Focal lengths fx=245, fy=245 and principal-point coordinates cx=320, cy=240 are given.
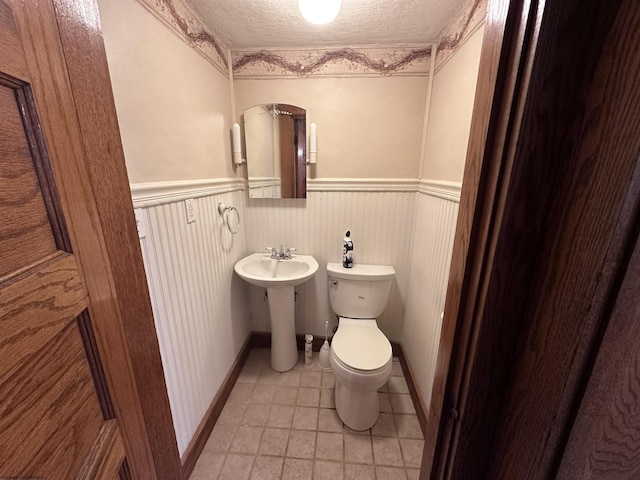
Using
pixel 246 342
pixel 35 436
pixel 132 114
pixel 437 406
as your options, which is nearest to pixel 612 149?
pixel 437 406

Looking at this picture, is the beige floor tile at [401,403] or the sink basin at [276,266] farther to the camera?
the sink basin at [276,266]

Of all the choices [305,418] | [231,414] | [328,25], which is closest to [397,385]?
[305,418]

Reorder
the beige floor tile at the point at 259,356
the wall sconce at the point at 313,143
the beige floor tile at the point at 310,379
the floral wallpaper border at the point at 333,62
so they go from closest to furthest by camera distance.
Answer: the floral wallpaper border at the point at 333,62 → the wall sconce at the point at 313,143 → the beige floor tile at the point at 310,379 → the beige floor tile at the point at 259,356

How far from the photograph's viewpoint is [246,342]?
1976 mm

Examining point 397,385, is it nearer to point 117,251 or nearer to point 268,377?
point 268,377

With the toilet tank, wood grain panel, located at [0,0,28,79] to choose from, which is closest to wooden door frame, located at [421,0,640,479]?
wood grain panel, located at [0,0,28,79]

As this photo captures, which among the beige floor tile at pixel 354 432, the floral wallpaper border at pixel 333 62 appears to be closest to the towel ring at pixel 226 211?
the floral wallpaper border at pixel 333 62

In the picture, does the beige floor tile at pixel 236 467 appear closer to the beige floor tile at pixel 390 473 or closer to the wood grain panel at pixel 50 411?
Result: the beige floor tile at pixel 390 473

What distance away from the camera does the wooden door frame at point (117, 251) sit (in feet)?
1.36

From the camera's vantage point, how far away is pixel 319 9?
3.37 ft

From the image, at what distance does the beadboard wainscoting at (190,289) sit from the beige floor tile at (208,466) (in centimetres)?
15

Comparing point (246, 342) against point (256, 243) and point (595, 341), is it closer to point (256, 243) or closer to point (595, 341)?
point (256, 243)

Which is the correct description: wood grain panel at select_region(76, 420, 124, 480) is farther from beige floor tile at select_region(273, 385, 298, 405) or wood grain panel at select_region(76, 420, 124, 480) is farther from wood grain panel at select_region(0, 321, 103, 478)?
beige floor tile at select_region(273, 385, 298, 405)

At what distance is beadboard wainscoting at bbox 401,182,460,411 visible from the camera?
126 centimetres
